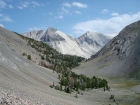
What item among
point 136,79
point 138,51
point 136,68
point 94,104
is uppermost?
point 138,51

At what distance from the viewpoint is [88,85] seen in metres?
102

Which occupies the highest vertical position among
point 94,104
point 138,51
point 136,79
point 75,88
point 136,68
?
point 138,51

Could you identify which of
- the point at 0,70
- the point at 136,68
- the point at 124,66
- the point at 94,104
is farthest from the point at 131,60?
the point at 0,70

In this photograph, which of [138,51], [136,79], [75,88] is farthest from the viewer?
[138,51]

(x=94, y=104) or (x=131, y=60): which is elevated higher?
(x=131, y=60)

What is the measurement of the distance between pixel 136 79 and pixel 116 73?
31858mm

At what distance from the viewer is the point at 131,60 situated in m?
181

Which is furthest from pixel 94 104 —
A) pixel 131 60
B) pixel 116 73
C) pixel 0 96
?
pixel 131 60

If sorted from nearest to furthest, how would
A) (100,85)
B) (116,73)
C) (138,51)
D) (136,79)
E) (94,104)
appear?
(94,104) < (100,85) < (136,79) < (116,73) < (138,51)

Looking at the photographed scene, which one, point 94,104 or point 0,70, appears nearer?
point 0,70

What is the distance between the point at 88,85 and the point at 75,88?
1830 centimetres

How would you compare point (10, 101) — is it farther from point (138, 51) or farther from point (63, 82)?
point (138, 51)

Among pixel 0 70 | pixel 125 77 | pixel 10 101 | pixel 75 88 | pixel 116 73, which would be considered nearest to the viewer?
pixel 10 101

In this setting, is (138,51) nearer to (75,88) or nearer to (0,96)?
(75,88)
